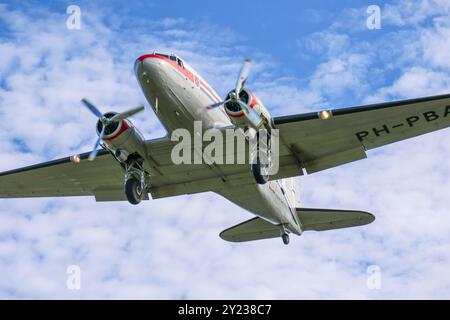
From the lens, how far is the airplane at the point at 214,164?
71.9 ft

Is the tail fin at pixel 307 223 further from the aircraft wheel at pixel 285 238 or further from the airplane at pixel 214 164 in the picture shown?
the aircraft wheel at pixel 285 238

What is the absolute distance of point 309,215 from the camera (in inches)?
1149

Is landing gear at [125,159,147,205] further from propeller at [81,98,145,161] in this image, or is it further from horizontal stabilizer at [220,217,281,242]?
horizontal stabilizer at [220,217,281,242]

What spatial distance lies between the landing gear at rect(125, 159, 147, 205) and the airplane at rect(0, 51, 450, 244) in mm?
36

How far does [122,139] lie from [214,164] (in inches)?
137

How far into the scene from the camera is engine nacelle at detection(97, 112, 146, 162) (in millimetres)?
23344

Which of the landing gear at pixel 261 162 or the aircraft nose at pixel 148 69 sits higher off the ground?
the aircraft nose at pixel 148 69

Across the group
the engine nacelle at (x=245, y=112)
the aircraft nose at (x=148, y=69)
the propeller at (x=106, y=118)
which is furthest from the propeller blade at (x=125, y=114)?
the engine nacelle at (x=245, y=112)

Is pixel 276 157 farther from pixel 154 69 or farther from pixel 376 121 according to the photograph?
pixel 154 69

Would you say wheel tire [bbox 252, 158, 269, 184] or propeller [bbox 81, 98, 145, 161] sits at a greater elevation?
propeller [bbox 81, 98, 145, 161]

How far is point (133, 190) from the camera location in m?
24.0

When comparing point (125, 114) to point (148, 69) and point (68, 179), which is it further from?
point (68, 179)

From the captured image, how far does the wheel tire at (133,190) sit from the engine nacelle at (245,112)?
4.62 m

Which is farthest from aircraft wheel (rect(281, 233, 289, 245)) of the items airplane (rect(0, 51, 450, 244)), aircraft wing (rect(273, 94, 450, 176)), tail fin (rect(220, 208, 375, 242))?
aircraft wing (rect(273, 94, 450, 176))
